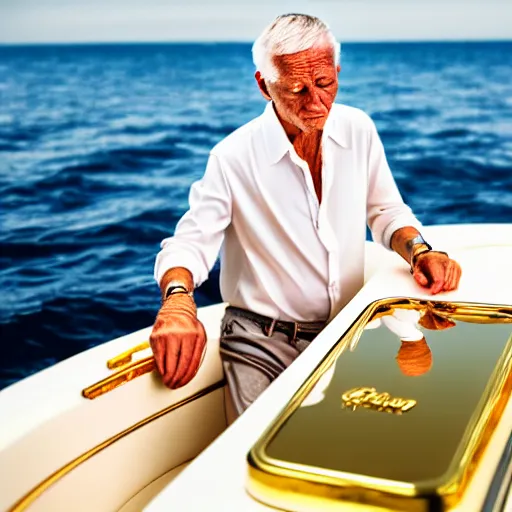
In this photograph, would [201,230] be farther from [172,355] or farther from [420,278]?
[420,278]

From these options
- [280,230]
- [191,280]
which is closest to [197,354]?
[191,280]

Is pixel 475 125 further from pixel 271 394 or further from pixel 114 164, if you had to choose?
pixel 271 394

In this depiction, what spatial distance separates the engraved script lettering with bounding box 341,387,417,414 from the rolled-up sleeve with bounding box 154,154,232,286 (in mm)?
448

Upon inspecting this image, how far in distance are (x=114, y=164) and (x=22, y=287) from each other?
159 inches

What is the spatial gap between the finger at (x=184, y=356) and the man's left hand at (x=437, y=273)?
33 centimetres

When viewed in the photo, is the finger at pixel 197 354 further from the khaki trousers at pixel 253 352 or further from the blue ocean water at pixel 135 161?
the blue ocean water at pixel 135 161

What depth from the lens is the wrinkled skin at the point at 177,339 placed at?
100cm

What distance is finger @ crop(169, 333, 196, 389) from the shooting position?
1.00m

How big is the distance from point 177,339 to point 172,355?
0.09 feet

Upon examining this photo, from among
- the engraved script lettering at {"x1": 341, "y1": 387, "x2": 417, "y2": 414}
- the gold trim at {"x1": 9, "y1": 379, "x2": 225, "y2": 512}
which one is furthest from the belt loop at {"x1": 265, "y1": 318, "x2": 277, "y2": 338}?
the engraved script lettering at {"x1": 341, "y1": 387, "x2": 417, "y2": 414}

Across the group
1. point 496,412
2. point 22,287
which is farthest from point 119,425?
point 22,287

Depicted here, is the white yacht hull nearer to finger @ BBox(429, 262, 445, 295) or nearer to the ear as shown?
finger @ BBox(429, 262, 445, 295)

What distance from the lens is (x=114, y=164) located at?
9016 mm

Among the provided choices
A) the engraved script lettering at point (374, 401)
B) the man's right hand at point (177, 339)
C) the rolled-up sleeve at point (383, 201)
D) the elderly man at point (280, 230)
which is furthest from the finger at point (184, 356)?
the rolled-up sleeve at point (383, 201)
